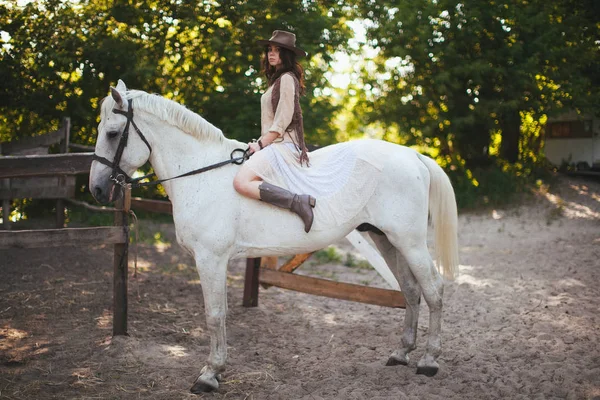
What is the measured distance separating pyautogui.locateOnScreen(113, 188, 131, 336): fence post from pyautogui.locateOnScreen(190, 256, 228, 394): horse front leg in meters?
1.29

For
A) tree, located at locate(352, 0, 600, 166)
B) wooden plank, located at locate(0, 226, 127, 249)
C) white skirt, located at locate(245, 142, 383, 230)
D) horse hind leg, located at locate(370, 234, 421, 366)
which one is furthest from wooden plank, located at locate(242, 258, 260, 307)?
tree, located at locate(352, 0, 600, 166)

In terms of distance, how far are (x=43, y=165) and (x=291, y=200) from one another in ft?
7.20

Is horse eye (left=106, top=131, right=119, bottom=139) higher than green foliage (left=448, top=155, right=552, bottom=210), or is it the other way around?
horse eye (left=106, top=131, right=119, bottom=139)

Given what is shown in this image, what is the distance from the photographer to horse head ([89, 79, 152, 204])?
149 inches

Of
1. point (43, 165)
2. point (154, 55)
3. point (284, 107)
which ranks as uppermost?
point (154, 55)

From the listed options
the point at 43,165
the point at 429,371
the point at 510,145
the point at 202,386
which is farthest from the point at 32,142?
the point at 510,145

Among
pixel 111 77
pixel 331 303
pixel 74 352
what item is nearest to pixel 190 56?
pixel 111 77

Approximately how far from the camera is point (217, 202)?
392cm

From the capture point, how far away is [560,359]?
4355 millimetres

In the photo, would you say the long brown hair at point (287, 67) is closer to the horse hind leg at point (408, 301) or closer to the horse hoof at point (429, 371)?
the horse hind leg at point (408, 301)

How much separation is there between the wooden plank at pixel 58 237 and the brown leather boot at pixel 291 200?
5.76 ft

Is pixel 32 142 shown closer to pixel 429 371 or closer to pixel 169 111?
pixel 169 111

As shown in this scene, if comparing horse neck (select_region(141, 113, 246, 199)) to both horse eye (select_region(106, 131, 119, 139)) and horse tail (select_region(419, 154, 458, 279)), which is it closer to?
horse eye (select_region(106, 131, 119, 139))

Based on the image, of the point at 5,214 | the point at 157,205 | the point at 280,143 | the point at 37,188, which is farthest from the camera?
the point at 37,188
